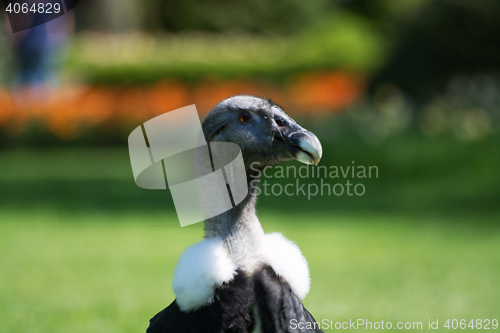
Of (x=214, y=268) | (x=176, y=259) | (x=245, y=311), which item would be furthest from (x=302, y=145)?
(x=176, y=259)

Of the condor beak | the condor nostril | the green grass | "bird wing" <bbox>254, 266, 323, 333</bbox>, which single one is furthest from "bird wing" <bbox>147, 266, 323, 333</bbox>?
the green grass

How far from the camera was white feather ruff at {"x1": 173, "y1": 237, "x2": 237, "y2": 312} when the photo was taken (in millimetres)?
2578

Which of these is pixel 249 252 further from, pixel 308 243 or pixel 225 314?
pixel 308 243

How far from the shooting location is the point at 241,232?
2752 mm

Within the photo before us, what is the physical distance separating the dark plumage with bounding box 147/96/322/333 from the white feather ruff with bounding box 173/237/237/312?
0.05 feet

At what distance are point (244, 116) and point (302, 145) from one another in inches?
13.1

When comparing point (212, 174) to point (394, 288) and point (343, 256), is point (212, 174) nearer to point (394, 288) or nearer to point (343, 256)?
point (394, 288)

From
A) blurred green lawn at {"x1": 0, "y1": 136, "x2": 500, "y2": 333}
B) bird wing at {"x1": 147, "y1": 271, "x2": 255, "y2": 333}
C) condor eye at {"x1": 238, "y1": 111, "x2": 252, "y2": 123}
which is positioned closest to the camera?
bird wing at {"x1": 147, "y1": 271, "x2": 255, "y2": 333}

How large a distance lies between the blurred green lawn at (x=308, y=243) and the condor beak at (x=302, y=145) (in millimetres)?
2140

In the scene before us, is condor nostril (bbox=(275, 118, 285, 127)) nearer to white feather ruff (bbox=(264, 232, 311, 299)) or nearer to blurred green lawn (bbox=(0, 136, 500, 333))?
white feather ruff (bbox=(264, 232, 311, 299))

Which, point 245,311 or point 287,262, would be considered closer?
point 245,311

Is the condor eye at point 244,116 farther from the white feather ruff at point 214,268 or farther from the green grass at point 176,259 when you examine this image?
the green grass at point 176,259

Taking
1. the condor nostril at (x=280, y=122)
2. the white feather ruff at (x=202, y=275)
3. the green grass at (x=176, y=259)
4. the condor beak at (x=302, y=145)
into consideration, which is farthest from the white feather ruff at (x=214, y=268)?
the green grass at (x=176, y=259)

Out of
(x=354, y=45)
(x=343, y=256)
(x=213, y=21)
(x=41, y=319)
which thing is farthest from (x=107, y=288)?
(x=213, y=21)
